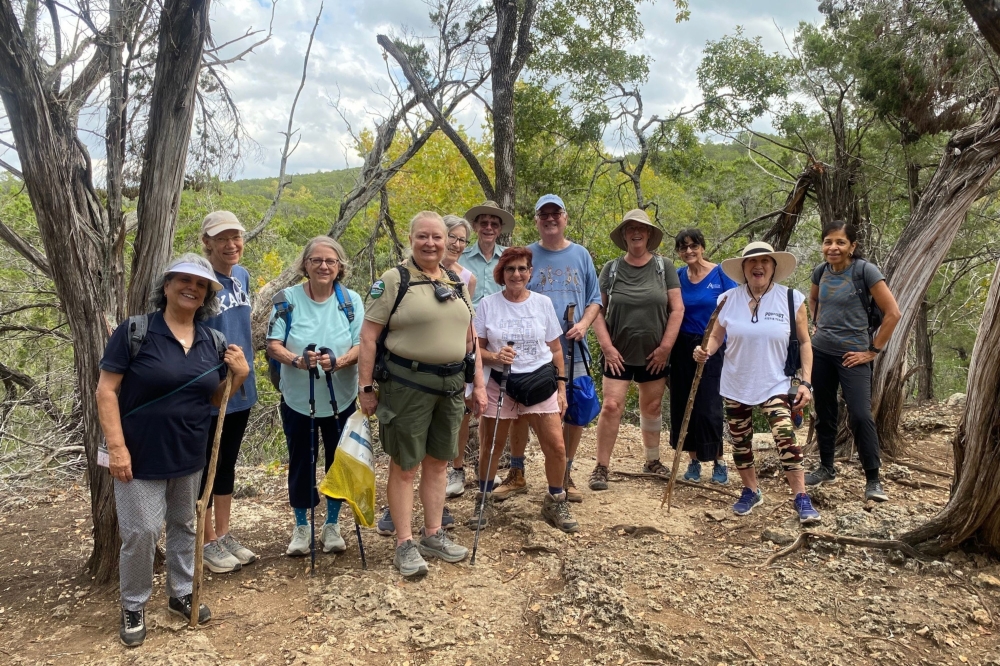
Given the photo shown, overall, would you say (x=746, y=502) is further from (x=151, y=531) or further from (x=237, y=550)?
(x=151, y=531)

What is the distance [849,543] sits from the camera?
353 centimetres

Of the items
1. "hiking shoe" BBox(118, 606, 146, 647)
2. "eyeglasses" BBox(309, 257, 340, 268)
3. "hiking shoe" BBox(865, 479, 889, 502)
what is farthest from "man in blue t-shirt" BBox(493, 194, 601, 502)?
"hiking shoe" BBox(118, 606, 146, 647)

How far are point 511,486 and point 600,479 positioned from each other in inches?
28.2

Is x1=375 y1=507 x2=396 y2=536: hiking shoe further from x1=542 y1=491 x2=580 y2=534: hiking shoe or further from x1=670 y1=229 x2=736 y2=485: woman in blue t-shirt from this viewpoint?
x1=670 y1=229 x2=736 y2=485: woman in blue t-shirt

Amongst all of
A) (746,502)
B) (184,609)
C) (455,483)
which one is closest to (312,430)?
(184,609)

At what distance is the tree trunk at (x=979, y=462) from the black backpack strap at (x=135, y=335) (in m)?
3.95

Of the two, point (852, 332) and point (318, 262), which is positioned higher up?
point (318, 262)

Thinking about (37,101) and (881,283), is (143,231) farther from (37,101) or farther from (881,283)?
(881,283)

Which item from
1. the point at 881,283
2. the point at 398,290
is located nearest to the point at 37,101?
the point at 398,290

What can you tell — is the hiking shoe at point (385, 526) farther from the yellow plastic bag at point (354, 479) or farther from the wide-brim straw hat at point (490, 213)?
the wide-brim straw hat at point (490, 213)

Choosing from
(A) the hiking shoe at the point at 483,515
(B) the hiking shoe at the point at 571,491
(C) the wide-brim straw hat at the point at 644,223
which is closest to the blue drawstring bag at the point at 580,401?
(B) the hiking shoe at the point at 571,491

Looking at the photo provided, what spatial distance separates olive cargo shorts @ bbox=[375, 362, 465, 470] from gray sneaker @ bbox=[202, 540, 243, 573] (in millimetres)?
1157

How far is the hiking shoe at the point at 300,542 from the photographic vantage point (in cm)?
382

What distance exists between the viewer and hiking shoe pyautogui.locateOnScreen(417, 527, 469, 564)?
3.67 meters
